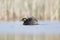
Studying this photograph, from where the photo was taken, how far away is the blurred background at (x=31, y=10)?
3.29 meters

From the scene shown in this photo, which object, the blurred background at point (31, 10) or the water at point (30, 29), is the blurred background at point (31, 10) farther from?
the water at point (30, 29)

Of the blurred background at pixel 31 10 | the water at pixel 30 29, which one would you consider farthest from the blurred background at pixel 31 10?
the water at pixel 30 29

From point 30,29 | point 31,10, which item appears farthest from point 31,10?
point 30,29

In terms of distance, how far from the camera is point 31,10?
332 cm

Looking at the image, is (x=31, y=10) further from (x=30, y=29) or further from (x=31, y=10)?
(x=30, y=29)

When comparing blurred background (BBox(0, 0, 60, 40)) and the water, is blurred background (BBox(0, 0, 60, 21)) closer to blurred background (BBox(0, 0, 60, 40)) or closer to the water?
blurred background (BBox(0, 0, 60, 40))

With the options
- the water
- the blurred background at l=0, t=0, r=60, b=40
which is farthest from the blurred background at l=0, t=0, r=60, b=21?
the water

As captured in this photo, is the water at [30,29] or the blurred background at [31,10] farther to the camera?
the blurred background at [31,10]

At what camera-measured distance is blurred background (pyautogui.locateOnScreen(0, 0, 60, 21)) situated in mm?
3295

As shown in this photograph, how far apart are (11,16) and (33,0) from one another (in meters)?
0.47

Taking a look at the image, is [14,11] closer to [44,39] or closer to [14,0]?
[14,0]

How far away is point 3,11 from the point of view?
3.30m

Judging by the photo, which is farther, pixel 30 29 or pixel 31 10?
pixel 31 10

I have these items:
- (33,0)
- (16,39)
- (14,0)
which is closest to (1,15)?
(14,0)
